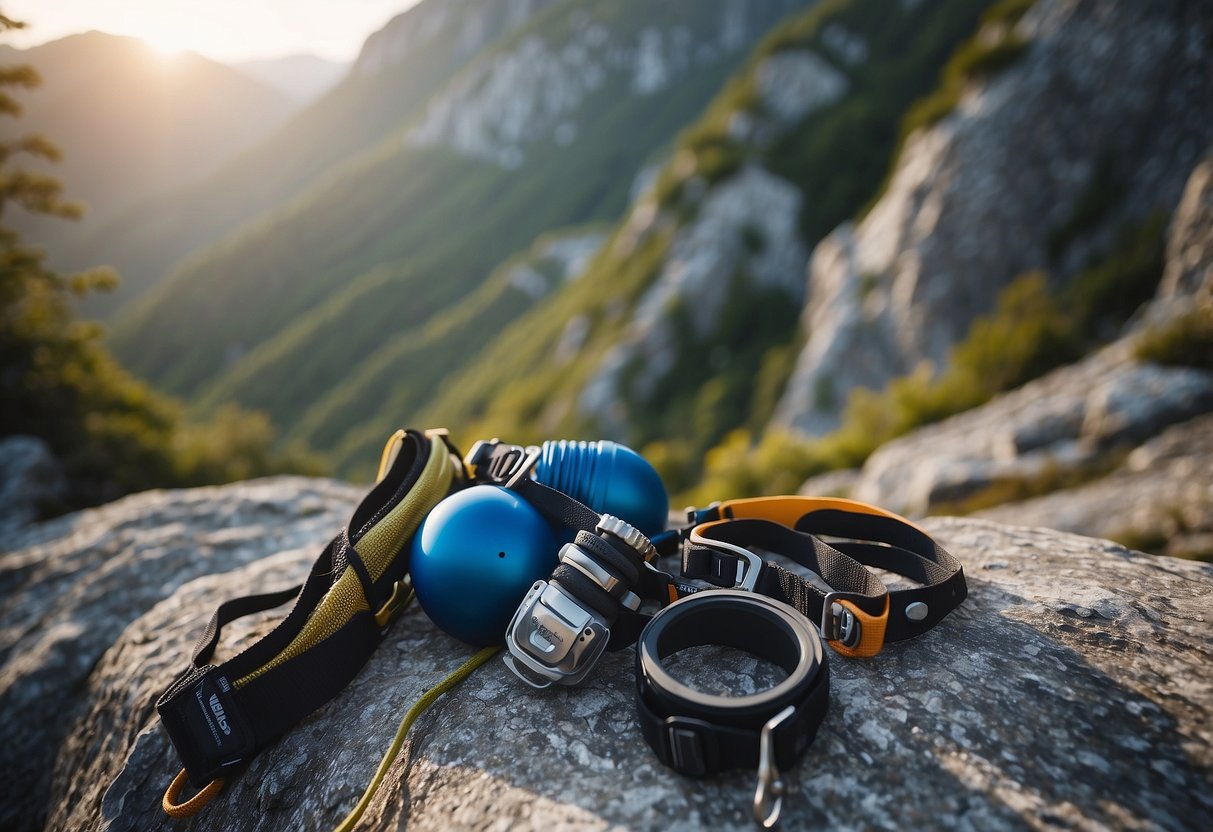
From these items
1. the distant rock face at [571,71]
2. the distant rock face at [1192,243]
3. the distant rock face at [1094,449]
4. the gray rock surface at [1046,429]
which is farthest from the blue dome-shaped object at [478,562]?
the distant rock face at [571,71]

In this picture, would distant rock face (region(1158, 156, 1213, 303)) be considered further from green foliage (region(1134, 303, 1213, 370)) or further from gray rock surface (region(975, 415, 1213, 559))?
gray rock surface (region(975, 415, 1213, 559))

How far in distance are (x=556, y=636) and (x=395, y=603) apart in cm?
155

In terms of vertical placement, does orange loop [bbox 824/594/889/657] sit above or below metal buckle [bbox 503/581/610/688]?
above

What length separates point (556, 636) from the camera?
2752mm

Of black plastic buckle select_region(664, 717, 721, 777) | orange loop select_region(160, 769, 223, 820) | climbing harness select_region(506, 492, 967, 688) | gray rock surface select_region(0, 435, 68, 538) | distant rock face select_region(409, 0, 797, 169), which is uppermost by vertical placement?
distant rock face select_region(409, 0, 797, 169)

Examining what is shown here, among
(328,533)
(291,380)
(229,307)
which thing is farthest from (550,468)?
(229,307)

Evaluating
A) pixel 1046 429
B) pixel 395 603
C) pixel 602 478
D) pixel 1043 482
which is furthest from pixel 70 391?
pixel 1046 429

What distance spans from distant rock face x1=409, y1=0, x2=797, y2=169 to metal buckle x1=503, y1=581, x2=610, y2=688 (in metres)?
149

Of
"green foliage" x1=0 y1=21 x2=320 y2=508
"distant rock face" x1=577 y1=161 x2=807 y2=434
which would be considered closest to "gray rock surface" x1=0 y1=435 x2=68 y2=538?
"green foliage" x1=0 y1=21 x2=320 y2=508

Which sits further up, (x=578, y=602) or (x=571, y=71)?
(x=571, y=71)

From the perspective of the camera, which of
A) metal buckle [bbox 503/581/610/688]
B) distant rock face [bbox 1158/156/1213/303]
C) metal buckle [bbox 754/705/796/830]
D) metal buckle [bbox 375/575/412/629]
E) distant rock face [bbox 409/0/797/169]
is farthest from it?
distant rock face [bbox 409/0/797/169]

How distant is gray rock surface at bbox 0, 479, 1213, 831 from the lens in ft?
7.29

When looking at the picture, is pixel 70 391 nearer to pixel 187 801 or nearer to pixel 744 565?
pixel 187 801

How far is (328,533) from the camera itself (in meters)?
6.24
